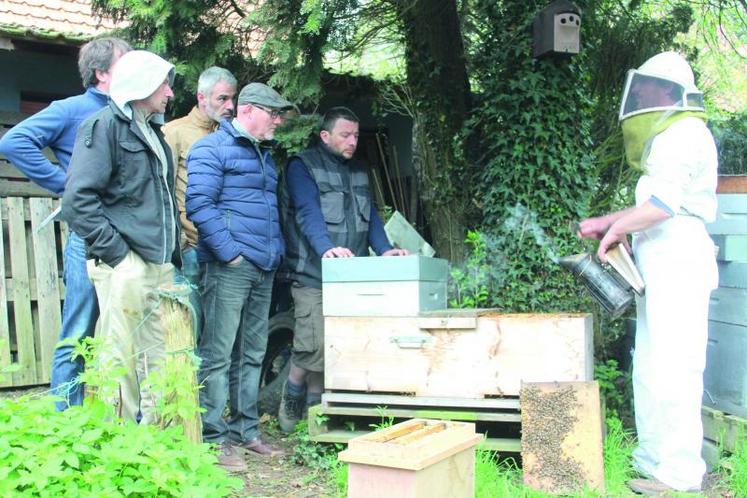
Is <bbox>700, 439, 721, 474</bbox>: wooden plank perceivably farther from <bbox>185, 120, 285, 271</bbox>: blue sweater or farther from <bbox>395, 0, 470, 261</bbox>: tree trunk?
<bbox>185, 120, 285, 271</bbox>: blue sweater

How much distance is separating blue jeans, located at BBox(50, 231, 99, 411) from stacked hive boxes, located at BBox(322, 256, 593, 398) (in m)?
1.33

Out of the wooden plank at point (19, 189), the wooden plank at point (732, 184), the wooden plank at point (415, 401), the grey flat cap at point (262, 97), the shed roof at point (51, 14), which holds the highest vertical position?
the shed roof at point (51, 14)

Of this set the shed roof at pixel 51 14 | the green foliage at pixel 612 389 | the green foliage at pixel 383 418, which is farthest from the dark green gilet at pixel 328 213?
the shed roof at pixel 51 14

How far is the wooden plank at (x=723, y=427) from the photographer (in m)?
4.37

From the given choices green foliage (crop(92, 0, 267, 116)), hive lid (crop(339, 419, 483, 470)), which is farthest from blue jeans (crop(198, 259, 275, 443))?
green foliage (crop(92, 0, 267, 116))

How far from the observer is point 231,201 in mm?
4457

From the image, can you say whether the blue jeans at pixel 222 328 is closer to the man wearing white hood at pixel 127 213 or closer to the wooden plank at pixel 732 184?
the man wearing white hood at pixel 127 213

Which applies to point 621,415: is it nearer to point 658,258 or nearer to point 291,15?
point 658,258

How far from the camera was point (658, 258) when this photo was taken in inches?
163

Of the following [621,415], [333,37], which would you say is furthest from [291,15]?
[621,415]

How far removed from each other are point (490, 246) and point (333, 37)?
188 cm

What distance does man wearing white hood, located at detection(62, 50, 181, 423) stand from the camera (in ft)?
11.9

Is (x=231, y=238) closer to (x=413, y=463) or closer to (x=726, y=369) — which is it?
(x=413, y=463)

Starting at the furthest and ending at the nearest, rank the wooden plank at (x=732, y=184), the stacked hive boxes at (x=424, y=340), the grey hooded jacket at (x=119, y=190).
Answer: the wooden plank at (x=732, y=184) < the stacked hive boxes at (x=424, y=340) < the grey hooded jacket at (x=119, y=190)
